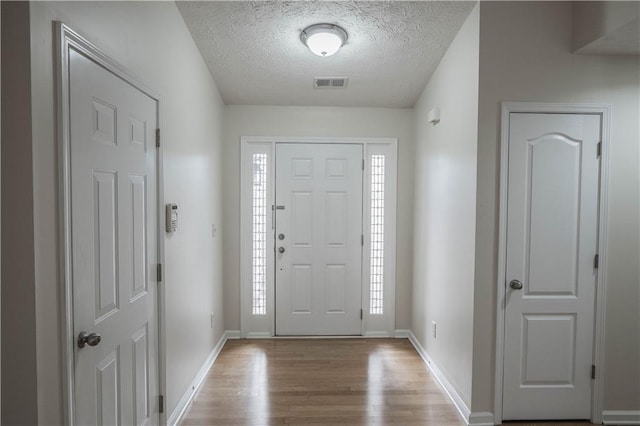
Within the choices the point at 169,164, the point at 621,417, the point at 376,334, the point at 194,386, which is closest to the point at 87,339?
the point at 169,164

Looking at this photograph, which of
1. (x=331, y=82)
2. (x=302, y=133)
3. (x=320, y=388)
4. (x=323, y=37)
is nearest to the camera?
(x=323, y=37)

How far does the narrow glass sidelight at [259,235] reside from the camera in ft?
12.1

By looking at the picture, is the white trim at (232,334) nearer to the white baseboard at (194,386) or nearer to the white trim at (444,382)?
the white baseboard at (194,386)

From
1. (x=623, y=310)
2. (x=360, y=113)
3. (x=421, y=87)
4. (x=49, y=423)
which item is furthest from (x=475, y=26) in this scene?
(x=49, y=423)

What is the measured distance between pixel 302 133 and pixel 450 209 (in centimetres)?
177

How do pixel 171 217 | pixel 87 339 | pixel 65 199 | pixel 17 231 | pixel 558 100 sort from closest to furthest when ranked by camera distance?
pixel 17 231
pixel 65 199
pixel 87 339
pixel 171 217
pixel 558 100

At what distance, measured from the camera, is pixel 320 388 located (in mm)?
2695

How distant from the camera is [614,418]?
7.43 ft

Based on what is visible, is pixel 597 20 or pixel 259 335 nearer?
pixel 597 20

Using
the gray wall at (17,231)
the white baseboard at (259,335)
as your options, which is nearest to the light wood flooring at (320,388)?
the white baseboard at (259,335)

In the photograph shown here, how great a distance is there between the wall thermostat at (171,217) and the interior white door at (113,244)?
0.47 feet

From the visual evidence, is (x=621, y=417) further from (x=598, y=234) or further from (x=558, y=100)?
(x=558, y=100)

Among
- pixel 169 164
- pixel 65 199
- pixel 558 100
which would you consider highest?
pixel 558 100

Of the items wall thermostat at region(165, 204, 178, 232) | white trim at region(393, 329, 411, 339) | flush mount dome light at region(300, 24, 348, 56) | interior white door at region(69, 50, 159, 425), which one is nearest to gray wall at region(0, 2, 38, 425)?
interior white door at region(69, 50, 159, 425)
